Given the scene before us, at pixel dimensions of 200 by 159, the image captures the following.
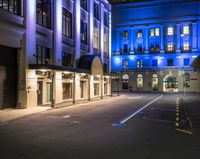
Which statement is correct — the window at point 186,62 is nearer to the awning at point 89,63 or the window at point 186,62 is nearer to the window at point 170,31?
the window at point 170,31

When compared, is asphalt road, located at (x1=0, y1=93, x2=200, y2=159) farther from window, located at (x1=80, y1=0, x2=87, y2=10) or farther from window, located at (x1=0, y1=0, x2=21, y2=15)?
window, located at (x1=80, y1=0, x2=87, y2=10)

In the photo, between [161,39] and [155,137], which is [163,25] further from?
[155,137]

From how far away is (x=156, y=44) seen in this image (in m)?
74.0

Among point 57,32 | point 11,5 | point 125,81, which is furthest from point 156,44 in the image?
point 11,5

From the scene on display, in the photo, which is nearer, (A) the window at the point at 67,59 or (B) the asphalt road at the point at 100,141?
(B) the asphalt road at the point at 100,141

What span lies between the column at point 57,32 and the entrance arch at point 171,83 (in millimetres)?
44355

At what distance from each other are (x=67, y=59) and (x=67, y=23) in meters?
4.13

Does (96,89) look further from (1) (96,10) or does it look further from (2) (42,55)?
(2) (42,55)

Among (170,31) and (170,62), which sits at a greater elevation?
(170,31)

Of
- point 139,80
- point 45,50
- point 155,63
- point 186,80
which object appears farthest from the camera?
point 139,80

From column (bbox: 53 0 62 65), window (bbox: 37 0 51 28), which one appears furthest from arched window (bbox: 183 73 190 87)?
window (bbox: 37 0 51 28)

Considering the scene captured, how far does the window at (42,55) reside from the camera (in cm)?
2889

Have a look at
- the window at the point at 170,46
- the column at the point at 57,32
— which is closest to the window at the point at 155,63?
the window at the point at 170,46

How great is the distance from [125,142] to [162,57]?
6307 centimetres
